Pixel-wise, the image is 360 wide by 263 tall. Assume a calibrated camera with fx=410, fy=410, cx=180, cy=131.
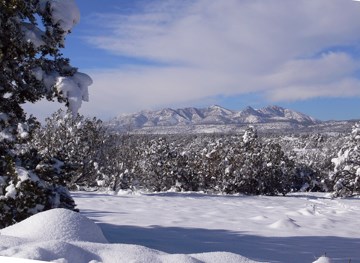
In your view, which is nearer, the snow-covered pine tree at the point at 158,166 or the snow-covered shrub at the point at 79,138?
the snow-covered shrub at the point at 79,138

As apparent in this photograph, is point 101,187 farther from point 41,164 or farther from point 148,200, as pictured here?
point 41,164

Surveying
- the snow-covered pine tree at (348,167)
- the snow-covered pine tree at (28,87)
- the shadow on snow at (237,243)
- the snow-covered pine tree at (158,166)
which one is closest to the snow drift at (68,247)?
the snow-covered pine tree at (28,87)

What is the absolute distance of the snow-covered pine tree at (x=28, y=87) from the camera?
6949 mm

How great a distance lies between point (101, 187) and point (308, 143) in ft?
427

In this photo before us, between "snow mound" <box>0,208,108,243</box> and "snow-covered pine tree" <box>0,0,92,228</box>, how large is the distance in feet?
6.92

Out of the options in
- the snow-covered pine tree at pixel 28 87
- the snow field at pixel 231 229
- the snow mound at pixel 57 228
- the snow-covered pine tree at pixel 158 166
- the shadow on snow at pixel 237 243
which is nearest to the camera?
the snow mound at pixel 57 228

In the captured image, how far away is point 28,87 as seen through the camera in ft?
24.7

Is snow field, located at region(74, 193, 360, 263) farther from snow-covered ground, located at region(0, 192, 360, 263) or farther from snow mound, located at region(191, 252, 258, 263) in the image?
snow mound, located at region(191, 252, 258, 263)

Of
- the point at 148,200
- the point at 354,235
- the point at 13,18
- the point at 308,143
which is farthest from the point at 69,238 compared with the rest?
the point at 308,143

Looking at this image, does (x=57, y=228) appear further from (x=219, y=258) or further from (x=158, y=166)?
(x=158, y=166)

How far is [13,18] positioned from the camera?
7.02 m

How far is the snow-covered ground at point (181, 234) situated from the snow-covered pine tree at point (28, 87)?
2.02 m

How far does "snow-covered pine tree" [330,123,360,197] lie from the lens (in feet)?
85.6

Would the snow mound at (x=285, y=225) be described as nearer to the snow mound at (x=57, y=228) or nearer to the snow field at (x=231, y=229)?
the snow field at (x=231, y=229)
